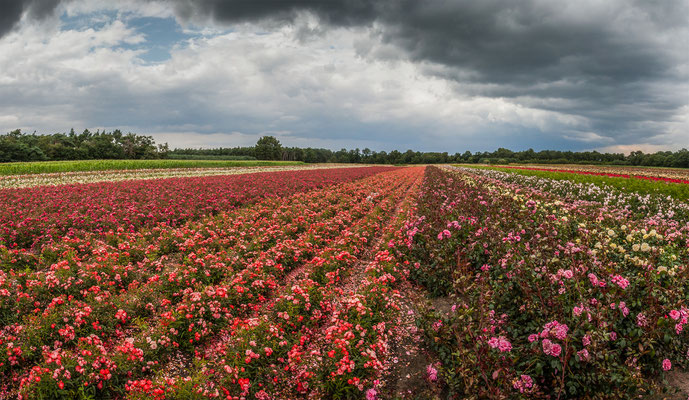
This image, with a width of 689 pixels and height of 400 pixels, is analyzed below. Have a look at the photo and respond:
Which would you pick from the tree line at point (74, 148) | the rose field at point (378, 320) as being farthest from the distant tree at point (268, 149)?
the rose field at point (378, 320)

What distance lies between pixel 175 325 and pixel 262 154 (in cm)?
12341

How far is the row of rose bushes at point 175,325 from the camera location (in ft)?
13.9

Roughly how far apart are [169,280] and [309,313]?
280 centimetres

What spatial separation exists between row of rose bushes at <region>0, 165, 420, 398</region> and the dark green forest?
253 ft

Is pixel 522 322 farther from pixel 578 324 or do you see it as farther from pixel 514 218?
pixel 514 218

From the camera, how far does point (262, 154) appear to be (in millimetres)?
124562

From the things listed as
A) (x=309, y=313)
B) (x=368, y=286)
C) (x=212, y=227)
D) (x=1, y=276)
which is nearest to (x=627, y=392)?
(x=368, y=286)

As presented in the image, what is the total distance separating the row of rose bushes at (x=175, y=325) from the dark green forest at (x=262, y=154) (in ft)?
253

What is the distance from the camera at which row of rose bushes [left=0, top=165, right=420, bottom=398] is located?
4.24 m

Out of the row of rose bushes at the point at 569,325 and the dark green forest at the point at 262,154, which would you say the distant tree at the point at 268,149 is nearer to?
the dark green forest at the point at 262,154

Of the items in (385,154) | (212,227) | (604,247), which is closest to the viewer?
(604,247)

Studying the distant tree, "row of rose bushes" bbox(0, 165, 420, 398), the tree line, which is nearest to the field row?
"row of rose bushes" bbox(0, 165, 420, 398)

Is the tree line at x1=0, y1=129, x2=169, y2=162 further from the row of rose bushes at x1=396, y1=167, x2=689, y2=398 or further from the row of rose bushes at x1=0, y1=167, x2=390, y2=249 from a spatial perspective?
the row of rose bushes at x1=396, y1=167, x2=689, y2=398

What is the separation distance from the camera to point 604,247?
18.1ft
